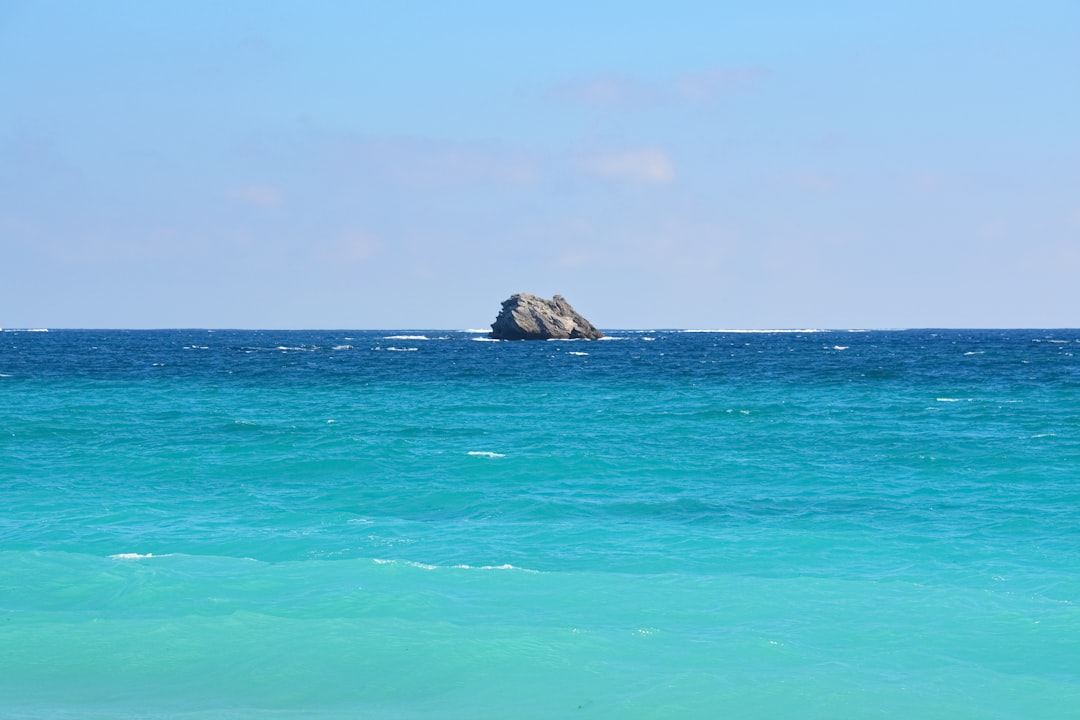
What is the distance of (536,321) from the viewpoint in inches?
5468

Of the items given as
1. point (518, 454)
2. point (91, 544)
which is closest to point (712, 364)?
point (518, 454)

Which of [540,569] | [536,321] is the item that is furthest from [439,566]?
[536,321]

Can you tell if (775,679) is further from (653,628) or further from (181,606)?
(181,606)

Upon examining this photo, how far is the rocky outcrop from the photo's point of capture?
139 m

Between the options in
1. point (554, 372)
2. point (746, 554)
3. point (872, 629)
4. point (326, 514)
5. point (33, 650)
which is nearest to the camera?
point (33, 650)

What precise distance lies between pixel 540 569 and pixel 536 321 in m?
125

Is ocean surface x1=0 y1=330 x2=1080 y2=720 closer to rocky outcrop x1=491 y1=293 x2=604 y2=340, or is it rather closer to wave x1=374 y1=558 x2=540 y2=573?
wave x1=374 y1=558 x2=540 y2=573

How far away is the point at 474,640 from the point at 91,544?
8.79 metres

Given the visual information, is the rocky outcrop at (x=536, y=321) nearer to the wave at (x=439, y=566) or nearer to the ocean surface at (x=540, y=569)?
the ocean surface at (x=540, y=569)

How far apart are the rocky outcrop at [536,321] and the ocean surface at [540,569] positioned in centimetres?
10478

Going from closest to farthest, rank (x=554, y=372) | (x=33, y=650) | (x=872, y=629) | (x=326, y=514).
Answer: (x=33, y=650)
(x=872, y=629)
(x=326, y=514)
(x=554, y=372)

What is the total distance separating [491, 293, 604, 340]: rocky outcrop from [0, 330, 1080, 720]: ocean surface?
104783mm

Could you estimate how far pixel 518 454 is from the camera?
26.5 m

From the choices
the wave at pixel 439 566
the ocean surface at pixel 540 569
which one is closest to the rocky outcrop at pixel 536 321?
the ocean surface at pixel 540 569
